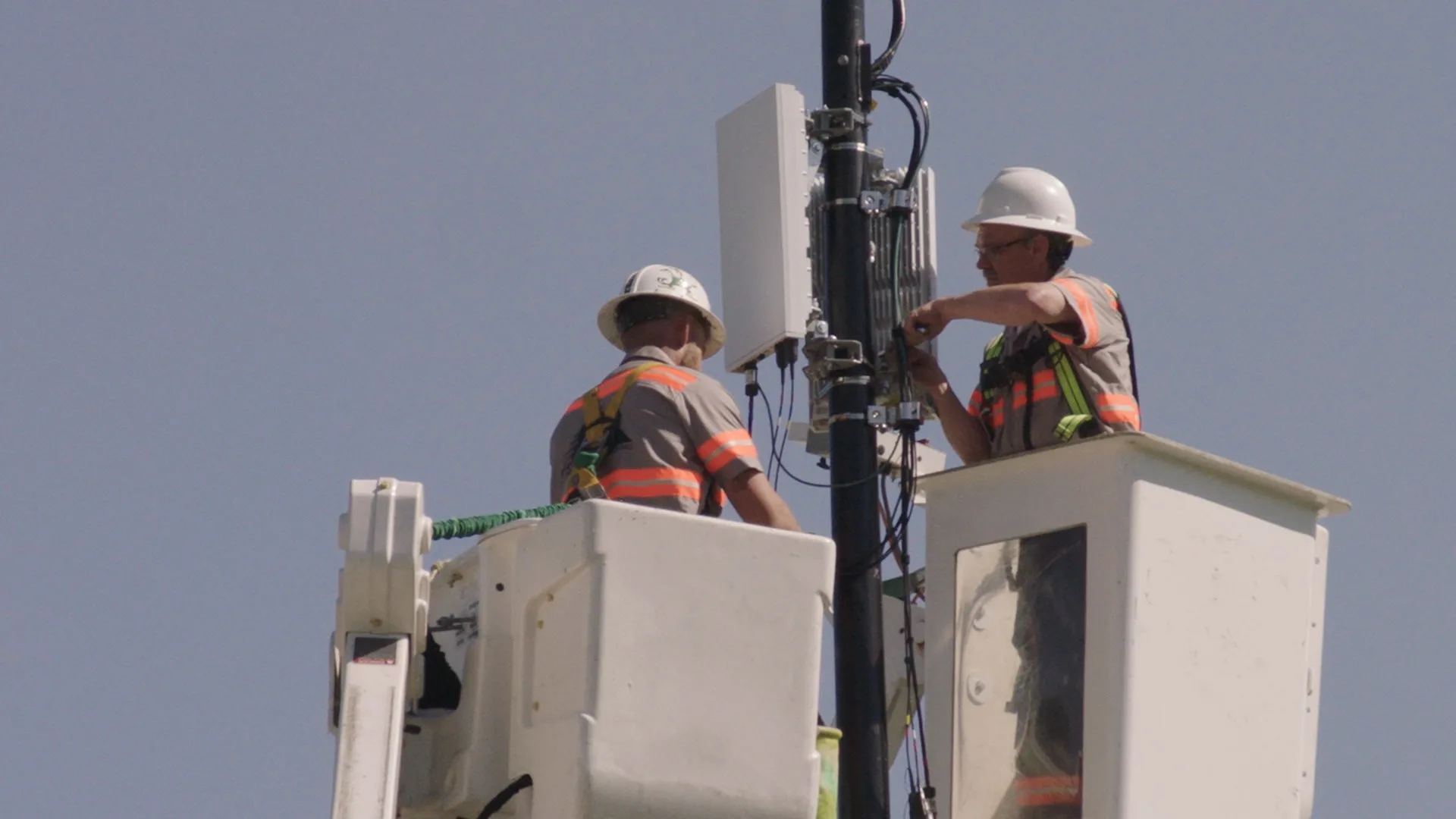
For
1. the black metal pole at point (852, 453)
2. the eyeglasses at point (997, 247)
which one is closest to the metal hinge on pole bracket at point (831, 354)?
the black metal pole at point (852, 453)

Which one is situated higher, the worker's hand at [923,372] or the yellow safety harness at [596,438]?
the worker's hand at [923,372]

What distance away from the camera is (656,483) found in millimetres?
8414

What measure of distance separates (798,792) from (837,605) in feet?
5.59

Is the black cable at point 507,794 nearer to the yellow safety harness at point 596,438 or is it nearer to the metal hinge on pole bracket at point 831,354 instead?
the yellow safety harness at point 596,438

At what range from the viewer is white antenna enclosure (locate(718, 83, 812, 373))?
883cm

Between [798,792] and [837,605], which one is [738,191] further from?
[798,792]

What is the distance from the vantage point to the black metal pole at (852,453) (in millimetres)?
8438

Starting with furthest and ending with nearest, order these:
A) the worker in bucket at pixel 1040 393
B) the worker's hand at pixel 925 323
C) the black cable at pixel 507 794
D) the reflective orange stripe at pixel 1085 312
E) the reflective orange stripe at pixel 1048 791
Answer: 1. the worker's hand at pixel 925 323
2. the reflective orange stripe at pixel 1085 312
3. the worker in bucket at pixel 1040 393
4. the reflective orange stripe at pixel 1048 791
5. the black cable at pixel 507 794

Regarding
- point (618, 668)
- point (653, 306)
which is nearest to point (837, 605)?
point (653, 306)

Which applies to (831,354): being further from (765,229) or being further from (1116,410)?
(1116,410)

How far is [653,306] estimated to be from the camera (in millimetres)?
9180

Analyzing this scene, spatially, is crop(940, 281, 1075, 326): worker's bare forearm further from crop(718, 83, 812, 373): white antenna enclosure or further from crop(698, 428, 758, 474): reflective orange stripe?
crop(698, 428, 758, 474): reflective orange stripe

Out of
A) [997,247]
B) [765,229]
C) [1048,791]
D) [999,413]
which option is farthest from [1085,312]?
[1048,791]

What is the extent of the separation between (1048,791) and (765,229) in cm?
223
